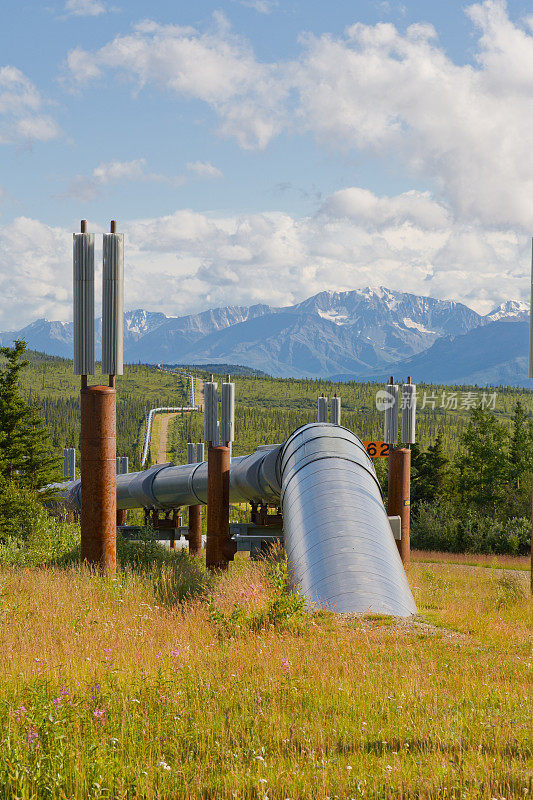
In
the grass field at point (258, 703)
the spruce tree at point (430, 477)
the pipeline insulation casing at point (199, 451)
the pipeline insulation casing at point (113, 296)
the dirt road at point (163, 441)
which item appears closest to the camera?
the grass field at point (258, 703)

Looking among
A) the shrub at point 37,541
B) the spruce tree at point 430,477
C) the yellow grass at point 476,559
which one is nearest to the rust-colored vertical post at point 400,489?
the yellow grass at point 476,559

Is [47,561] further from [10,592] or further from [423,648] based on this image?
[423,648]

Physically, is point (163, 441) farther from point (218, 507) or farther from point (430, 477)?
point (218, 507)

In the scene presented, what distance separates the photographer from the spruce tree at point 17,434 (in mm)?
34438

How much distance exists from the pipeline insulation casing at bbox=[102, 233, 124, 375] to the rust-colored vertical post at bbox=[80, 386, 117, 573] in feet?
2.94

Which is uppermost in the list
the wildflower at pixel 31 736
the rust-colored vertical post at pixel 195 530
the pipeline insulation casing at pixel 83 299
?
the pipeline insulation casing at pixel 83 299

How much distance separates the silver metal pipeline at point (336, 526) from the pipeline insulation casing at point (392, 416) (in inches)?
345

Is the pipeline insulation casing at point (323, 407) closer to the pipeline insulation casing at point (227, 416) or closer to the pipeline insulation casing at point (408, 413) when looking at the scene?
the pipeline insulation casing at point (408, 413)

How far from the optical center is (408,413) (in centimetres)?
2895

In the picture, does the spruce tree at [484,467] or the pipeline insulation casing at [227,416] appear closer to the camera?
the pipeline insulation casing at [227,416]

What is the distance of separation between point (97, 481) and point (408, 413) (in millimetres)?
17007

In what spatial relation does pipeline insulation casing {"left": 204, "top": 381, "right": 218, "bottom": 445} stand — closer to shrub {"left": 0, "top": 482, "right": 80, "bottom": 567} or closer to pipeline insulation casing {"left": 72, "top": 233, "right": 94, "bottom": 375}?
shrub {"left": 0, "top": 482, "right": 80, "bottom": 567}

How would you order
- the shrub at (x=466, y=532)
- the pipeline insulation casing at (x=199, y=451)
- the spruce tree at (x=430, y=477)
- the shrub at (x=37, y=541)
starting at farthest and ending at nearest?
the spruce tree at (x=430, y=477), the pipeline insulation casing at (x=199, y=451), the shrub at (x=466, y=532), the shrub at (x=37, y=541)

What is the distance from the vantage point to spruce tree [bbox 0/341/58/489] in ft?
113
